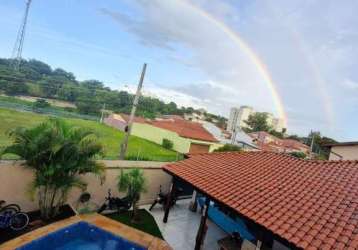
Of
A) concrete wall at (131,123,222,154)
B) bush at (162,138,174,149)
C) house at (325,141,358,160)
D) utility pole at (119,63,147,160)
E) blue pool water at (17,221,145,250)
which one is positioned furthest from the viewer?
bush at (162,138,174,149)

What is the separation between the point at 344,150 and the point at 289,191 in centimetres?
1241

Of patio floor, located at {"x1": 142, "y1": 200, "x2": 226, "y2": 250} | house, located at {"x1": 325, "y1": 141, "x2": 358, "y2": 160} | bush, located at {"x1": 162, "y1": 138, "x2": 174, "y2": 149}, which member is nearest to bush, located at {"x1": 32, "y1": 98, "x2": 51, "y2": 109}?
patio floor, located at {"x1": 142, "y1": 200, "x2": 226, "y2": 250}

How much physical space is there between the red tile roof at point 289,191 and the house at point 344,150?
808 centimetres

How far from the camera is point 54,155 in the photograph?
371 inches

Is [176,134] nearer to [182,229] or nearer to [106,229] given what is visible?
[182,229]

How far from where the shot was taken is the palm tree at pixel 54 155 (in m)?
9.22

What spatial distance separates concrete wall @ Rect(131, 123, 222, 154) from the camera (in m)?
32.7

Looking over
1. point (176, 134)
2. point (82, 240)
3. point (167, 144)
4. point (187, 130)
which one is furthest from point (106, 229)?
point (187, 130)

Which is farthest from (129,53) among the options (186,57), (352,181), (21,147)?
(352,181)

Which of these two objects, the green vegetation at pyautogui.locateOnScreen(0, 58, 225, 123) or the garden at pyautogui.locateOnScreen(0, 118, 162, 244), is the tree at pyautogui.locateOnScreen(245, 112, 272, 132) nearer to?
the green vegetation at pyautogui.locateOnScreen(0, 58, 225, 123)

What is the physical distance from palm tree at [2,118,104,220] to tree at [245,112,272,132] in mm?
91906

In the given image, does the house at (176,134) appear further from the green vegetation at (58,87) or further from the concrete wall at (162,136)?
the green vegetation at (58,87)

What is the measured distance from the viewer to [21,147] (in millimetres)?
9203

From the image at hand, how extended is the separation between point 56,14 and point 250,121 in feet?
285
